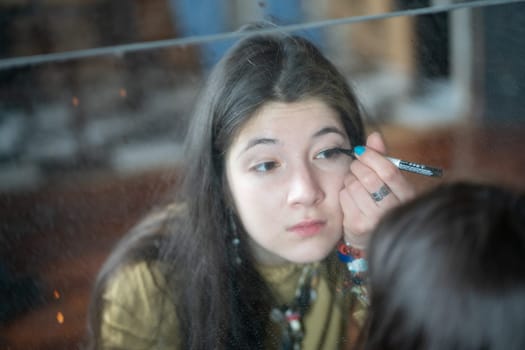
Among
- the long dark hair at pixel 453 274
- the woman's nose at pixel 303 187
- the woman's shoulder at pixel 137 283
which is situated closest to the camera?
the long dark hair at pixel 453 274

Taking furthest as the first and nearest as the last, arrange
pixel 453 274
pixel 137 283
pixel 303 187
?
pixel 137 283 → pixel 303 187 → pixel 453 274

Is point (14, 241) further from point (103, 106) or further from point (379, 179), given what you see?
point (379, 179)

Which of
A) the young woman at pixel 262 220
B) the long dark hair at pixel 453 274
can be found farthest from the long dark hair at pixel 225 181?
the long dark hair at pixel 453 274

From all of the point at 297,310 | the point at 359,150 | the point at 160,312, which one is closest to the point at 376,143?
the point at 359,150

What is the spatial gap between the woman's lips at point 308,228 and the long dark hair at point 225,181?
0.09 m

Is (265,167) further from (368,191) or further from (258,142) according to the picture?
(368,191)

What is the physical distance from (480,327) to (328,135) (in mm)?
326

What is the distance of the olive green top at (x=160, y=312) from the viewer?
2.52 ft

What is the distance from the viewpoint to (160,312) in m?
0.81

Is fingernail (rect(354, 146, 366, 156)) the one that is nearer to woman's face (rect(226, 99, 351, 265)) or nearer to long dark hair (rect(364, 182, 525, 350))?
woman's face (rect(226, 99, 351, 265))

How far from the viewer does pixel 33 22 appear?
0.70 m

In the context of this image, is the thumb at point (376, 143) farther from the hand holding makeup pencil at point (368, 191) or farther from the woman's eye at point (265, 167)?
the woman's eye at point (265, 167)

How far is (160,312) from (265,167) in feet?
0.83

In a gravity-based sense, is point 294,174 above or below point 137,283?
above
